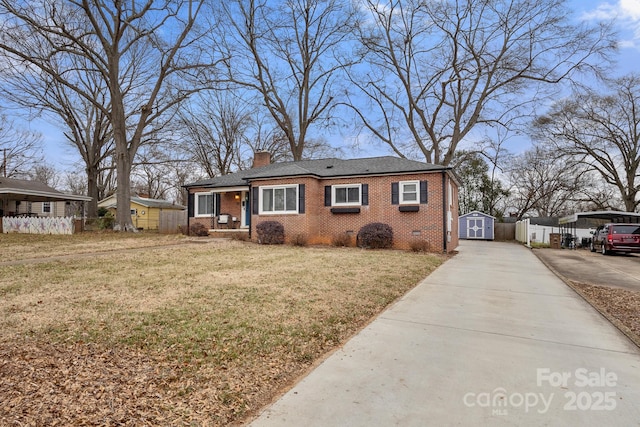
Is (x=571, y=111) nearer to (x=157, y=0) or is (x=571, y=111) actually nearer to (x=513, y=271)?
(x=513, y=271)

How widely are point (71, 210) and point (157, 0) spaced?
4620cm

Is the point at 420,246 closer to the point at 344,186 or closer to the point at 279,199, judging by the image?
the point at 344,186

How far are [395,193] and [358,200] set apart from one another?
5.53ft

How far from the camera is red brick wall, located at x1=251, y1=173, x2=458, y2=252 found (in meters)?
13.9

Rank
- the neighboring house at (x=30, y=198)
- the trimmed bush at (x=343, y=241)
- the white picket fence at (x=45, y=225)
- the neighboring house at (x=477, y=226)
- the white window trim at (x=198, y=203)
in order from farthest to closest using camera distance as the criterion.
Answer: the neighboring house at (x=477, y=226) → the neighboring house at (x=30, y=198) → the white window trim at (x=198, y=203) → the white picket fence at (x=45, y=225) → the trimmed bush at (x=343, y=241)

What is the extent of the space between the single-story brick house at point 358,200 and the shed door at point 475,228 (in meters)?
11.6

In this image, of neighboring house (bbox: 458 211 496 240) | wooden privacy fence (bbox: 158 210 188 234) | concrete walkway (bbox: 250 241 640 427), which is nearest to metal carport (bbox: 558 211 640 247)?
neighboring house (bbox: 458 211 496 240)

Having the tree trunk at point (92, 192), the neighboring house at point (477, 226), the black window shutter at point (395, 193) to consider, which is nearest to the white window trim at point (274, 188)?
the black window shutter at point (395, 193)

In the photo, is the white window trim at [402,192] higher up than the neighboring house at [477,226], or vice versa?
the white window trim at [402,192]

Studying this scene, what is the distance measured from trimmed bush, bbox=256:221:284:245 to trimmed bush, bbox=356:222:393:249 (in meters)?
3.45

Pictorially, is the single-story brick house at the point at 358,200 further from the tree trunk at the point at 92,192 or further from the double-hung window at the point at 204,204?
the tree trunk at the point at 92,192

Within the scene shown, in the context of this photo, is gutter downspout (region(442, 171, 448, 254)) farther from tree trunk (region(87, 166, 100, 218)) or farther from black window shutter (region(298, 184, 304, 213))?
tree trunk (region(87, 166, 100, 218))

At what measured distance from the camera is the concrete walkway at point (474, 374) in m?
2.36

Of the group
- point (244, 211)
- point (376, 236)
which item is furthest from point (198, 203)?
point (376, 236)
